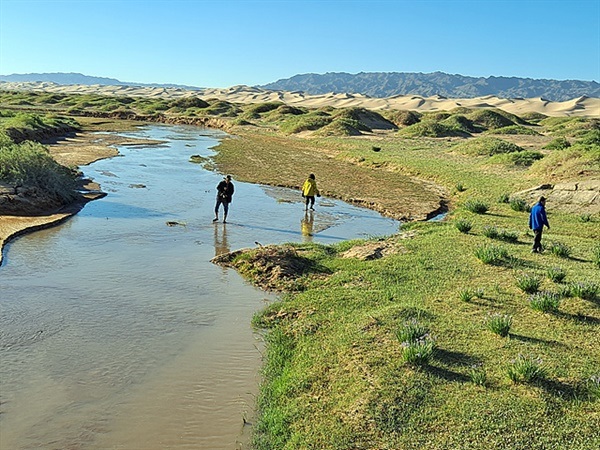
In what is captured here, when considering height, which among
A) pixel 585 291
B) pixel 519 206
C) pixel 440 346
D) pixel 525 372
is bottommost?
pixel 440 346

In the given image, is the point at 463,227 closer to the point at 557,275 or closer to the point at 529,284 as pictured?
the point at 557,275

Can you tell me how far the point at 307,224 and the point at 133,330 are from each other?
10133 mm

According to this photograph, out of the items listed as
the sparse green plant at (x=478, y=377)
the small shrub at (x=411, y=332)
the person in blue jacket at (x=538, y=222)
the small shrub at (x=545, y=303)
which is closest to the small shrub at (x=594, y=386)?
the sparse green plant at (x=478, y=377)

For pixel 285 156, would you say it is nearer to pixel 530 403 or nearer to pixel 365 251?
pixel 365 251

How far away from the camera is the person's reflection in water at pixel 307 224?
17.6 metres

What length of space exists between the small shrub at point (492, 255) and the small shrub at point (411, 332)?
13.3 ft

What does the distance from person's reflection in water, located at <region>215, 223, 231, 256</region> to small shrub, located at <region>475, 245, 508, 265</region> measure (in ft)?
22.9

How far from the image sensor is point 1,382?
7.84 meters

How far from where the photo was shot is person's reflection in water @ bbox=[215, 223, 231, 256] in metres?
15.4

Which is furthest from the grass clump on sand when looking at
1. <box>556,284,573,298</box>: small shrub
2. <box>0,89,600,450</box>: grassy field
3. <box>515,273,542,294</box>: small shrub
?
<box>556,284,573,298</box>: small shrub

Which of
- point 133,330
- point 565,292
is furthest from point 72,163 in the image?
point 565,292

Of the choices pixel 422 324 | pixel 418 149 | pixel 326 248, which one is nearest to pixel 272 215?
pixel 326 248

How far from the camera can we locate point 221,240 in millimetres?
16531

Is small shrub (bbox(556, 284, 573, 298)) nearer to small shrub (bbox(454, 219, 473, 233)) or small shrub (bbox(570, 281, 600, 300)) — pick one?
small shrub (bbox(570, 281, 600, 300))
